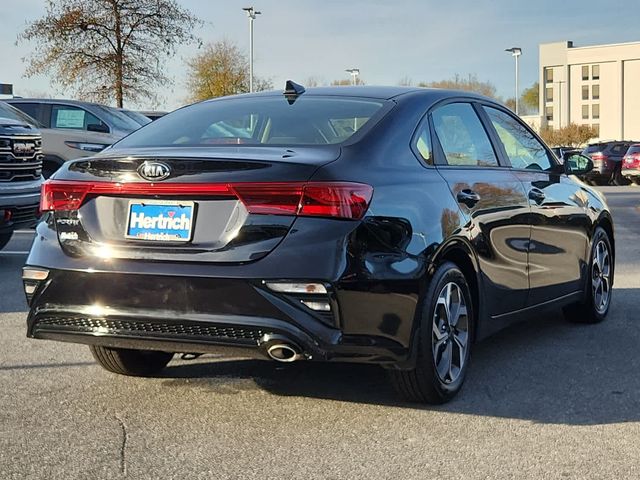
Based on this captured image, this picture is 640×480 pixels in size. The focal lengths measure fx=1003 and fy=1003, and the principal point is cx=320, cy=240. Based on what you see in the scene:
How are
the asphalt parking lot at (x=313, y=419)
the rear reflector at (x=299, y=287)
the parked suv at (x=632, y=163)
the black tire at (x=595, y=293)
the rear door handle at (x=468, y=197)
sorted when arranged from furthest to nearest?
the parked suv at (x=632, y=163) < the black tire at (x=595, y=293) < the rear door handle at (x=468, y=197) < the rear reflector at (x=299, y=287) < the asphalt parking lot at (x=313, y=419)

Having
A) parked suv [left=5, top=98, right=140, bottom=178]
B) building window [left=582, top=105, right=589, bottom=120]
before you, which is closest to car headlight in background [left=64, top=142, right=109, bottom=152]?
parked suv [left=5, top=98, right=140, bottom=178]

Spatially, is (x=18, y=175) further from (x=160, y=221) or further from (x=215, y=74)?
(x=215, y=74)

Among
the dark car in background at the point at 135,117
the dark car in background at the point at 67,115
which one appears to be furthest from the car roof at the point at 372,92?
the dark car in background at the point at 135,117

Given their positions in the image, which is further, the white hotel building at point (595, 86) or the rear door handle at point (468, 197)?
the white hotel building at point (595, 86)

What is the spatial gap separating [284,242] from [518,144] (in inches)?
100.0

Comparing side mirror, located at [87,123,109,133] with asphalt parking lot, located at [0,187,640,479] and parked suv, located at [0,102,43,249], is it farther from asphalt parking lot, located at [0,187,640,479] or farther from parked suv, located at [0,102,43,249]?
asphalt parking lot, located at [0,187,640,479]

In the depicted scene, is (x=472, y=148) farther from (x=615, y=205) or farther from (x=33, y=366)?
(x=615, y=205)

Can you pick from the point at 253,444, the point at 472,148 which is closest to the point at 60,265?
the point at 253,444

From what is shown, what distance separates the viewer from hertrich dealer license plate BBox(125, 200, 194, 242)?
4180mm

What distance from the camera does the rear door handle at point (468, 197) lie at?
4891 mm

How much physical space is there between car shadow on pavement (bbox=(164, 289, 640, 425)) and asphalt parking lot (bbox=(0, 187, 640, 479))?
0.01 meters

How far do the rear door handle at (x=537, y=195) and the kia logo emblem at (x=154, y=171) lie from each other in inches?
95.7

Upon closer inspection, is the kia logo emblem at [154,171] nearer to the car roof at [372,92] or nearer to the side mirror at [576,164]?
the car roof at [372,92]

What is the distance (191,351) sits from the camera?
4266mm
